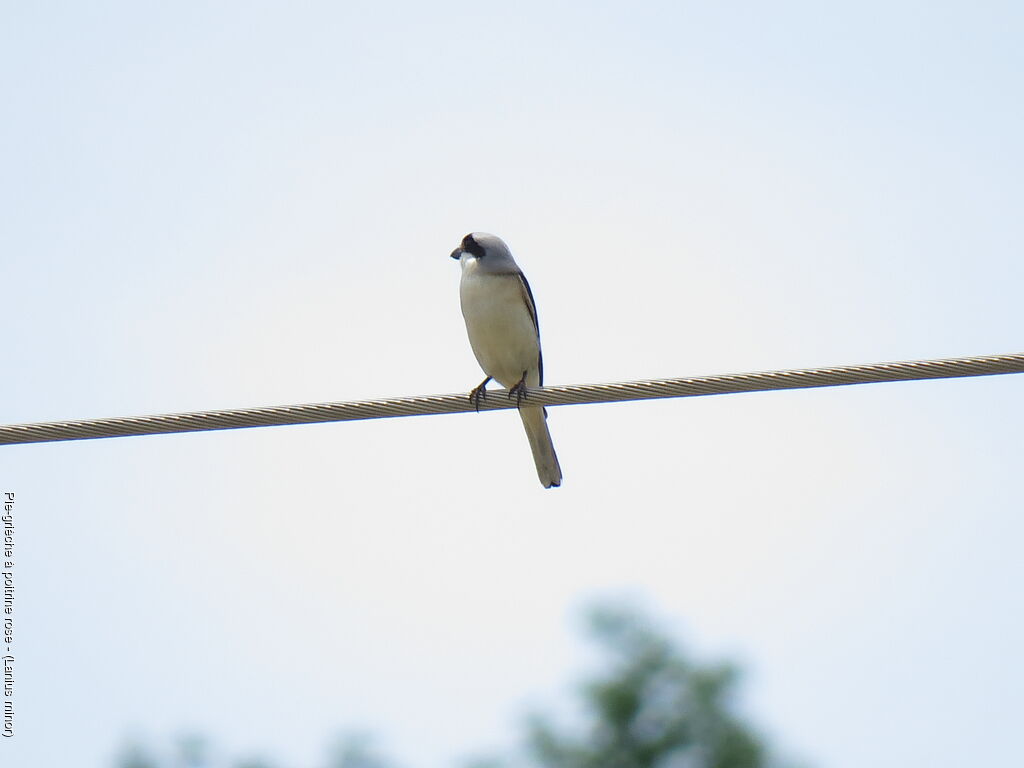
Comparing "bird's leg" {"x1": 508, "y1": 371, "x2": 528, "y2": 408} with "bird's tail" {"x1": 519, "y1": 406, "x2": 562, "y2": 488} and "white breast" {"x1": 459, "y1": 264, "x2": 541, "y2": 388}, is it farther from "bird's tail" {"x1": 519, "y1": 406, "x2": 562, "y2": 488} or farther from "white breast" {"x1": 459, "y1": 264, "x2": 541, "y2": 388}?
"bird's tail" {"x1": 519, "y1": 406, "x2": 562, "y2": 488}

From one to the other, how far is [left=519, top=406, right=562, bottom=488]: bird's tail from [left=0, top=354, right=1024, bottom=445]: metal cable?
99.5 inches

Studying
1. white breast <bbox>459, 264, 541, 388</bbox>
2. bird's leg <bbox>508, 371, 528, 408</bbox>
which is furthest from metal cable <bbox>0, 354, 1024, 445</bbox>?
white breast <bbox>459, 264, 541, 388</bbox>

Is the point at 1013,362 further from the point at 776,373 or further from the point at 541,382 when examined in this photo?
the point at 541,382

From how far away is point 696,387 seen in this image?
5.25m

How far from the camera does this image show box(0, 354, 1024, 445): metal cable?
5035 mm

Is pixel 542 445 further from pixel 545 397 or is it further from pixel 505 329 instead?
pixel 545 397

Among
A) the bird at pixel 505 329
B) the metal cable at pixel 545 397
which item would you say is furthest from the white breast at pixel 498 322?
the metal cable at pixel 545 397

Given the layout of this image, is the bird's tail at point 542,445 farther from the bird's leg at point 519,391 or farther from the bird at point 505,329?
the bird's leg at point 519,391

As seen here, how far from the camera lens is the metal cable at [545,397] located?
5.04 m

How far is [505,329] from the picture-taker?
852cm

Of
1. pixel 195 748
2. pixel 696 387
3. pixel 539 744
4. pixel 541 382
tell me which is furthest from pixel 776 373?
pixel 195 748

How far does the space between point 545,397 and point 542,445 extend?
103 inches

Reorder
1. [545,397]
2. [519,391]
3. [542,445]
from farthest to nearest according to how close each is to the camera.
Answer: [542,445]
[519,391]
[545,397]

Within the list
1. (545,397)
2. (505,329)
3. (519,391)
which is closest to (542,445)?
(505,329)
